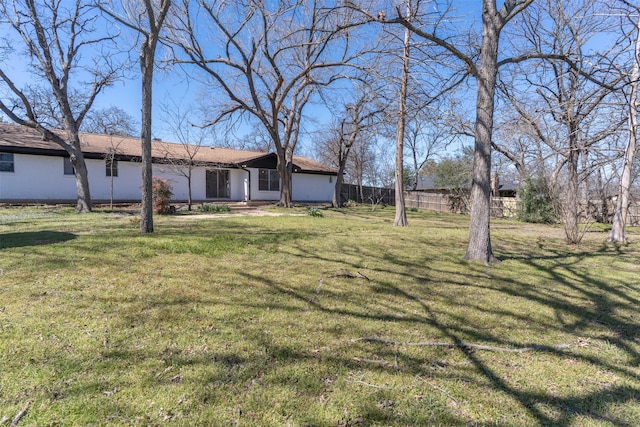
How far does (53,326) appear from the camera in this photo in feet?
9.17

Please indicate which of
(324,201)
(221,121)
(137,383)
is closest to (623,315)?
(137,383)

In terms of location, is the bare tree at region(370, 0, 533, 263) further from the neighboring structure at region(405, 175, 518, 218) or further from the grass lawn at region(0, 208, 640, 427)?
the neighboring structure at region(405, 175, 518, 218)

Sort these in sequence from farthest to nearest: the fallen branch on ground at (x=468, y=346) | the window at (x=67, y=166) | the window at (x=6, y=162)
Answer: the window at (x=67, y=166) < the window at (x=6, y=162) < the fallen branch on ground at (x=468, y=346)

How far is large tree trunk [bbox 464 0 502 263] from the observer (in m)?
5.72

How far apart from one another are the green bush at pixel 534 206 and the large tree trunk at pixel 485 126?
12.2 metres

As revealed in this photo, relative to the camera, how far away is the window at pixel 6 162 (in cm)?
1348

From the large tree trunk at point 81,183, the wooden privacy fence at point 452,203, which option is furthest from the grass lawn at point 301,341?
the wooden privacy fence at point 452,203

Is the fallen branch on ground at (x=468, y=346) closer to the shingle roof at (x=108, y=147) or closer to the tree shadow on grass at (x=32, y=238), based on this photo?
the tree shadow on grass at (x=32, y=238)

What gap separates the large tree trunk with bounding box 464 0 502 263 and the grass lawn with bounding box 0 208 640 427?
898mm

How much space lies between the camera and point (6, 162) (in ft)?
44.5

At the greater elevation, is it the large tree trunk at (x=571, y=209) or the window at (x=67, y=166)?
the window at (x=67, y=166)

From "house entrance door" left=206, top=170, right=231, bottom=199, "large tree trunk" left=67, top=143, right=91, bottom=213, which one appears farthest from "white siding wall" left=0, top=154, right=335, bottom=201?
"large tree trunk" left=67, top=143, right=91, bottom=213

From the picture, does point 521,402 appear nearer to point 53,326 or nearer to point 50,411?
point 50,411

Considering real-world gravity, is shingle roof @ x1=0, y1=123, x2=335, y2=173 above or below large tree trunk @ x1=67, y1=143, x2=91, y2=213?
above
